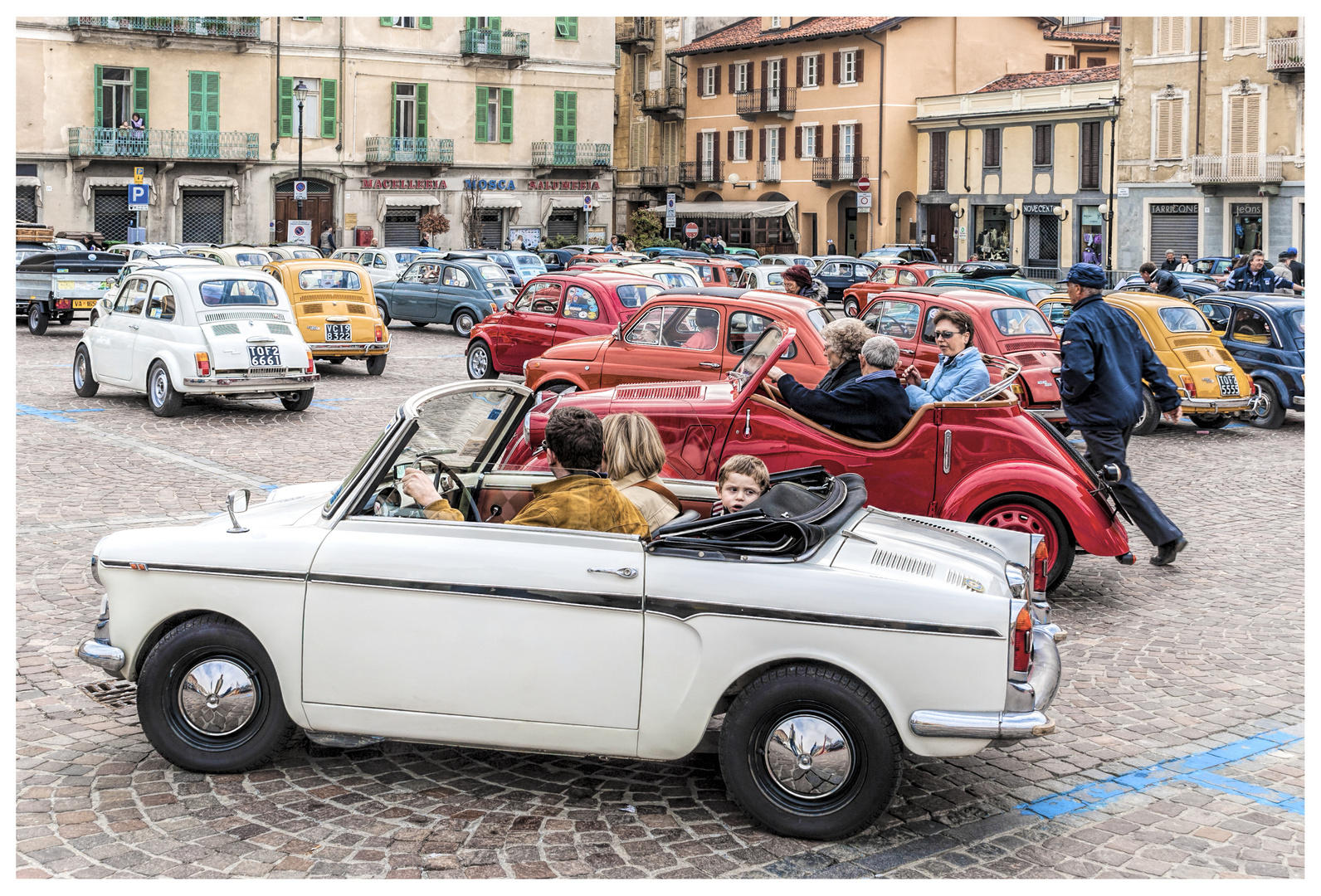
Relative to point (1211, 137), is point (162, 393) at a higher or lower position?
lower

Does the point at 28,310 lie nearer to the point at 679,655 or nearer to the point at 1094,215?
the point at 679,655

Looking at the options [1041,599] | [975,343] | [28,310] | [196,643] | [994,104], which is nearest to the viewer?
[196,643]

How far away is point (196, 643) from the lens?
18.4ft

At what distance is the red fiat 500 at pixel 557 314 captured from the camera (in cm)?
1997

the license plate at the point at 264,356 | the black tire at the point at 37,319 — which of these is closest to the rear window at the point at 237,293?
the license plate at the point at 264,356

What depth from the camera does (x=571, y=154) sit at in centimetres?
6188

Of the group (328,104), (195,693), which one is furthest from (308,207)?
(195,693)

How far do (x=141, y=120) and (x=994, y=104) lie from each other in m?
32.0

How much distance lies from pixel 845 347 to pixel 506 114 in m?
52.9

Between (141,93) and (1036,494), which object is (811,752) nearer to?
(1036,494)

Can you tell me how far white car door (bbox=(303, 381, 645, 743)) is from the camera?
17.1 ft

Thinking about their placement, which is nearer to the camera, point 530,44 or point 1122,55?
point 1122,55

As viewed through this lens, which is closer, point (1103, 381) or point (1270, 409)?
point (1103, 381)

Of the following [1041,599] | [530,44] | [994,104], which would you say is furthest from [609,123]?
[1041,599]
